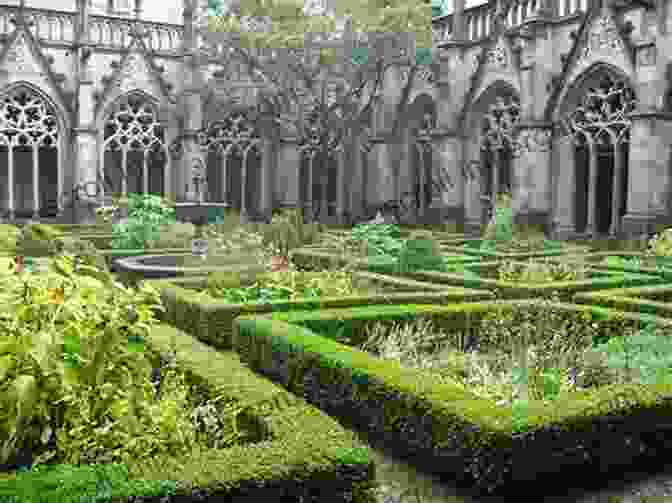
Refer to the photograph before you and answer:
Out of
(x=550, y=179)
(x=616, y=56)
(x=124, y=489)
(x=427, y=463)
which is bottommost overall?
(x=427, y=463)

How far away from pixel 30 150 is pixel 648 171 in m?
16.8

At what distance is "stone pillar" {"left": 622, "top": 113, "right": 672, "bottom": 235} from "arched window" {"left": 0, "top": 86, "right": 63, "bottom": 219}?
50.4 feet

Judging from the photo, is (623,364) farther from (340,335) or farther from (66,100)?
(66,100)

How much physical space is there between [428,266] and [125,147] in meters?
15.6

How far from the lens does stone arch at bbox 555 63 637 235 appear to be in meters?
Result: 18.6

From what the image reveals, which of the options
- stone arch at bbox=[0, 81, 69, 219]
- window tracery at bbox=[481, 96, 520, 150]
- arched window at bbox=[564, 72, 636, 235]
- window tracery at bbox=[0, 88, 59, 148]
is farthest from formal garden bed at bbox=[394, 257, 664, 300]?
window tracery at bbox=[0, 88, 59, 148]

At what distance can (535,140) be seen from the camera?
1995 cm

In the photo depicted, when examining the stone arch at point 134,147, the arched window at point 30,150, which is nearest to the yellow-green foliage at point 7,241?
the arched window at point 30,150

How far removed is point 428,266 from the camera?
35.6ft

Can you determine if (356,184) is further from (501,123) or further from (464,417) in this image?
(464,417)

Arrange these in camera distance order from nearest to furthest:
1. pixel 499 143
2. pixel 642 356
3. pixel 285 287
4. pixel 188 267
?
pixel 642 356, pixel 285 287, pixel 188 267, pixel 499 143

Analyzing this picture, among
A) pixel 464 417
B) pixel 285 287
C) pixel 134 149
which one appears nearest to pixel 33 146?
pixel 134 149

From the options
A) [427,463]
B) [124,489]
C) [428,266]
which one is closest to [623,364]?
[427,463]

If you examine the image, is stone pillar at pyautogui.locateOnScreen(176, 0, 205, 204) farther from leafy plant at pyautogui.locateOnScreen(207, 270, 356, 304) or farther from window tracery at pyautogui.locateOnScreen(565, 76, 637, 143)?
leafy plant at pyautogui.locateOnScreen(207, 270, 356, 304)
